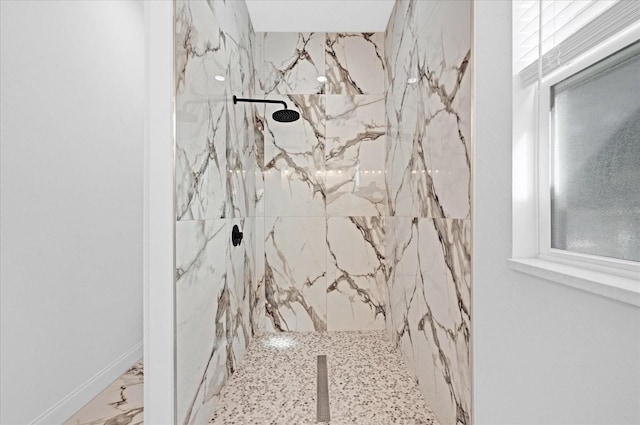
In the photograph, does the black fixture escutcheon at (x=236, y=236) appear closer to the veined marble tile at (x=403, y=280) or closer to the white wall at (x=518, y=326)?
the veined marble tile at (x=403, y=280)

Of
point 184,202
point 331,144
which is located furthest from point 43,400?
point 331,144

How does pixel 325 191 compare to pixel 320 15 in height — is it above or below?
below

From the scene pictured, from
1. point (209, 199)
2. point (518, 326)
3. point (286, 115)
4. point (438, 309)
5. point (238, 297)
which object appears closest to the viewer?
point (518, 326)

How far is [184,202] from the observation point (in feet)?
5.26

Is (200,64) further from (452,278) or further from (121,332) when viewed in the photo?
(121,332)

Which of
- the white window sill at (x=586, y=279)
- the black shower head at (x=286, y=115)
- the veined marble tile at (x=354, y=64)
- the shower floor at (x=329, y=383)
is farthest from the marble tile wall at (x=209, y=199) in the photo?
the white window sill at (x=586, y=279)

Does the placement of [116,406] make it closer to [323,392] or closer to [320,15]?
[323,392]

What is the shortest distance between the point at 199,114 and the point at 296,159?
167cm

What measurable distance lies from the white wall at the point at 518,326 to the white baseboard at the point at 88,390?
1959 mm

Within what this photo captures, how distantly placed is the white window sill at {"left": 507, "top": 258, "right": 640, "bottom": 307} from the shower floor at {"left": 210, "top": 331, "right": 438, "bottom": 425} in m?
1.15

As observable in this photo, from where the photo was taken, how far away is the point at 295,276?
343 centimetres

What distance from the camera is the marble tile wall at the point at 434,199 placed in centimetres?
154

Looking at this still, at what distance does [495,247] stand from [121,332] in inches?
92.9

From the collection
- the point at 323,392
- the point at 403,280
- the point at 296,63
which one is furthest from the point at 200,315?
the point at 296,63
